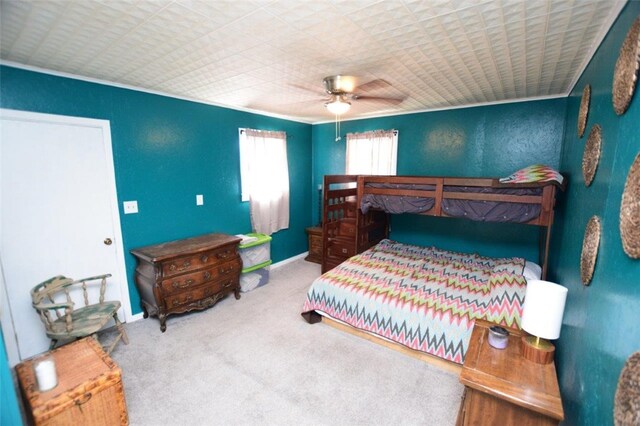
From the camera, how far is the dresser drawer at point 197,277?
2773mm

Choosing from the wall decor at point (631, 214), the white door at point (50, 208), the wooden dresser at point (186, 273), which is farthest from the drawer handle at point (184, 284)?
the wall decor at point (631, 214)

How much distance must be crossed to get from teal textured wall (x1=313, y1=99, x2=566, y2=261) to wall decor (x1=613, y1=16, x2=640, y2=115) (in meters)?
2.37

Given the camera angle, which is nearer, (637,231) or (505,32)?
(637,231)

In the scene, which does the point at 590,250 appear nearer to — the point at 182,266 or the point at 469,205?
the point at 469,205

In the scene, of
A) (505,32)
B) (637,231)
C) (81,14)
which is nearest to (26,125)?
(81,14)

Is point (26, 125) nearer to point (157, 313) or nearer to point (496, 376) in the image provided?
point (157, 313)

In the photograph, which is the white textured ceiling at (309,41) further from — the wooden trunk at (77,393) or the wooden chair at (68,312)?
the wooden trunk at (77,393)

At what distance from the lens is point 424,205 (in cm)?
296

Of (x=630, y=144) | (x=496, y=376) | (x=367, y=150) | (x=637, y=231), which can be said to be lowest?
(x=496, y=376)

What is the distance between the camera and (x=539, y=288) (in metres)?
1.44

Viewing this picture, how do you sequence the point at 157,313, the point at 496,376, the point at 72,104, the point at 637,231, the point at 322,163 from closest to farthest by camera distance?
the point at 637,231 < the point at 496,376 < the point at 72,104 < the point at 157,313 < the point at 322,163

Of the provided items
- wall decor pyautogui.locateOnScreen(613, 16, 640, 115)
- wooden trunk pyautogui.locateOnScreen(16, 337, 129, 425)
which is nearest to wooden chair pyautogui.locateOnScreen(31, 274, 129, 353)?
wooden trunk pyautogui.locateOnScreen(16, 337, 129, 425)

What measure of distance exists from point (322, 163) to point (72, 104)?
11.3 ft

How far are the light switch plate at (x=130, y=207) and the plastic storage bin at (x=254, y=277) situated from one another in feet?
4.67
